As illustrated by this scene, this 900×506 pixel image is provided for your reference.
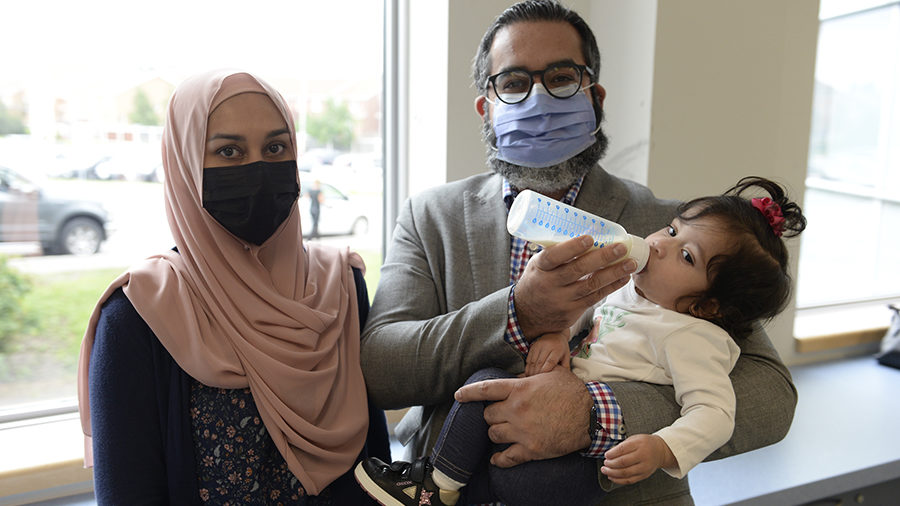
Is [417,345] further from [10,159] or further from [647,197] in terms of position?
[10,159]

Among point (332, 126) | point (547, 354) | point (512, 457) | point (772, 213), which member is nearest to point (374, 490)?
point (512, 457)

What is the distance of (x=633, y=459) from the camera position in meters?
1.14

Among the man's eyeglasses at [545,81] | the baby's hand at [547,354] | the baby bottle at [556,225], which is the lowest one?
the baby's hand at [547,354]

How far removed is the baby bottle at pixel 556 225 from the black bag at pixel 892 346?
2538 millimetres

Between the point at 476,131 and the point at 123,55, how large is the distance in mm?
1203

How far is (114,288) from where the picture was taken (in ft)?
4.36

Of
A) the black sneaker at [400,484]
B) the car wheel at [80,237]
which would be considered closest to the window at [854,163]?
the black sneaker at [400,484]


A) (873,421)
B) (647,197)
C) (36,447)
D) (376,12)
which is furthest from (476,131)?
(873,421)

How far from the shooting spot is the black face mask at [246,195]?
1330mm

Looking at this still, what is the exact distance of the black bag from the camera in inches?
122

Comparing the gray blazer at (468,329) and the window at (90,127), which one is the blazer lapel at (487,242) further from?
the window at (90,127)

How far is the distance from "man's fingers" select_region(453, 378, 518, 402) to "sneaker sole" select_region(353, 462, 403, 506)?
0.24 metres

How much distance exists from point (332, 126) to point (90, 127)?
81cm

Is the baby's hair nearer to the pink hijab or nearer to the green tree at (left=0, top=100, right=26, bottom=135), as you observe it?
the pink hijab
